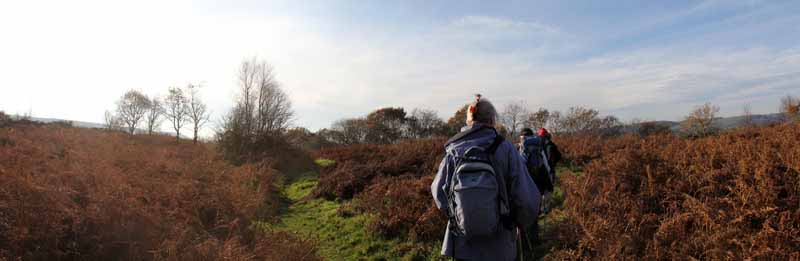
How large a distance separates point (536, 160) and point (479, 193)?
3241 mm

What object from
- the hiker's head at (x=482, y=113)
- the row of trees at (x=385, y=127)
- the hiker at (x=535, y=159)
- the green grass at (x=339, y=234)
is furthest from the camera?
the row of trees at (x=385, y=127)

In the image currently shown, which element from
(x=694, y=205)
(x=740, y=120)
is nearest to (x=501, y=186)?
(x=694, y=205)

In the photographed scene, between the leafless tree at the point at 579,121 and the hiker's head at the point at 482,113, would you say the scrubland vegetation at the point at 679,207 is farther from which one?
the leafless tree at the point at 579,121

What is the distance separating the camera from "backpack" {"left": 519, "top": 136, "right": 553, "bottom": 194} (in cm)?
564

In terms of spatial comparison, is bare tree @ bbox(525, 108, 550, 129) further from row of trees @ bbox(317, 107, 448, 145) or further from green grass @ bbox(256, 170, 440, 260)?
green grass @ bbox(256, 170, 440, 260)

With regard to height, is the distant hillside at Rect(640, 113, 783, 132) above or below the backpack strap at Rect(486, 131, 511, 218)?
above

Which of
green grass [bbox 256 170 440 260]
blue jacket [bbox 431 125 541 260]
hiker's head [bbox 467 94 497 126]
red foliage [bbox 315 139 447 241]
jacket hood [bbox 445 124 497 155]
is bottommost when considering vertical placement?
green grass [bbox 256 170 440 260]

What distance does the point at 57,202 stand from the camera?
520cm

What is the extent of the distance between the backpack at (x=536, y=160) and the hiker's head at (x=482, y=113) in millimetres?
2689

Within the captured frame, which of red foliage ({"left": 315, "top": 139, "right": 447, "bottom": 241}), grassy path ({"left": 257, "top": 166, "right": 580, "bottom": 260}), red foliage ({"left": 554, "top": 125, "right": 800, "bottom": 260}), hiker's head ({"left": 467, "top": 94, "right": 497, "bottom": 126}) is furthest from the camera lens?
red foliage ({"left": 315, "top": 139, "right": 447, "bottom": 241})

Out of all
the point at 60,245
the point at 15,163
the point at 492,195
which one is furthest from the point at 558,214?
the point at 15,163

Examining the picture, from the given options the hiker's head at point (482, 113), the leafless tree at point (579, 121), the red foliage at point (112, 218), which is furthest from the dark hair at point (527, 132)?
the leafless tree at point (579, 121)

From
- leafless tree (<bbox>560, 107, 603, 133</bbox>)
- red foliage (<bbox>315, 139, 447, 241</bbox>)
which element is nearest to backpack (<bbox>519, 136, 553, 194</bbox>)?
red foliage (<bbox>315, 139, 447, 241</bbox>)

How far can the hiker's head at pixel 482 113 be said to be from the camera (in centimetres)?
321
